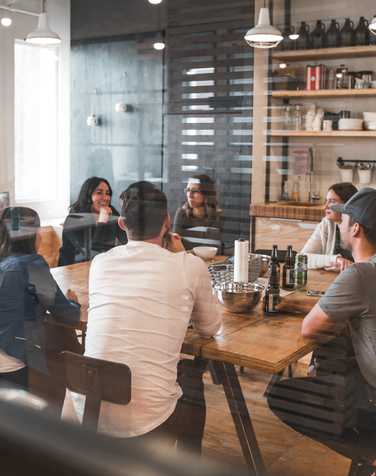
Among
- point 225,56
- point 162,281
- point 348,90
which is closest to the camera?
point 348,90

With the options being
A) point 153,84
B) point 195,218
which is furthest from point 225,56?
point 195,218

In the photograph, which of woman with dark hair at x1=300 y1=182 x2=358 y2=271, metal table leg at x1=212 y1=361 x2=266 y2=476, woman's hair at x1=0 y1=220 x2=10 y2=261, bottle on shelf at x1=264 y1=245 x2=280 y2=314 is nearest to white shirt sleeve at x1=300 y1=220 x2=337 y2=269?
woman with dark hair at x1=300 y1=182 x2=358 y2=271

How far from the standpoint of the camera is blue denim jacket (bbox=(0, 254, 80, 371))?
1.22 m

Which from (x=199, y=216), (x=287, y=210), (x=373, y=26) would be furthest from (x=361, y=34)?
(x=199, y=216)

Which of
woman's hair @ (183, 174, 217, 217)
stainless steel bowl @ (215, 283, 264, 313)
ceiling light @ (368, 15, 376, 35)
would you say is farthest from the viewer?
stainless steel bowl @ (215, 283, 264, 313)

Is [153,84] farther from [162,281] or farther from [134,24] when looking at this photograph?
[162,281]

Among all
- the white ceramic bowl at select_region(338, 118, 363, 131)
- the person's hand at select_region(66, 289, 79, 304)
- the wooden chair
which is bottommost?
the wooden chair

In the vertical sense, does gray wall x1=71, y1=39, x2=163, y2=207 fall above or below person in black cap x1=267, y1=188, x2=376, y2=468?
above

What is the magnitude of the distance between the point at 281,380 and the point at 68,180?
1.65 feet

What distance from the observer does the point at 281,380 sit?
1100 millimetres

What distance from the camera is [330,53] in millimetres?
819

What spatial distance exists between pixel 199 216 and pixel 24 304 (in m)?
0.42

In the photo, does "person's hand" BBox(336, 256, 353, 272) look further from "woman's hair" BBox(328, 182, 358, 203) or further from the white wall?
the white wall

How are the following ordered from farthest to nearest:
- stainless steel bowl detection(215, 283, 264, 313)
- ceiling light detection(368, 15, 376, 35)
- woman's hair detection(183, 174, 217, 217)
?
1. stainless steel bowl detection(215, 283, 264, 313)
2. woman's hair detection(183, 174, 217, 217)
3. ceiling light detection(368, 15, 376, 35)
